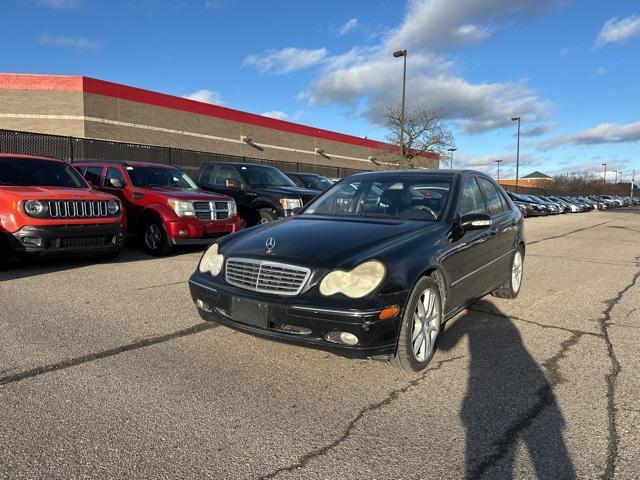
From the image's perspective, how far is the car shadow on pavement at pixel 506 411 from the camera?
258cm

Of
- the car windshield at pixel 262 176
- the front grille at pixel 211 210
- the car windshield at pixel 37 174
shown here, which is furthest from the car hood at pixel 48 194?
the car windshield at pixel 262 176

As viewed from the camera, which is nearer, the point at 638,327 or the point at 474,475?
the point at 474,475

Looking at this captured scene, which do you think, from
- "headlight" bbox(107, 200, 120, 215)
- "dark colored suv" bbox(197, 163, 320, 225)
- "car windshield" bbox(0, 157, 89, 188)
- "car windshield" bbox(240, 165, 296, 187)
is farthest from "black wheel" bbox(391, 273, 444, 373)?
"car windshield" bbox(240, 165, 296, 187)

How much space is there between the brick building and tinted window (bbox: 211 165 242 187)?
22555 millimetres

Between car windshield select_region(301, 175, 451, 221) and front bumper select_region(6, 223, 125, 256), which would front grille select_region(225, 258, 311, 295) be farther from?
front bumper select_region(6, 223, 125, 256)

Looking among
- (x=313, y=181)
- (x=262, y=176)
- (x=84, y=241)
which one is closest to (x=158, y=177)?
(x=262, y=176)

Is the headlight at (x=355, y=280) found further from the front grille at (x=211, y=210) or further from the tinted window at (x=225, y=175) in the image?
the tinted window at (x=225, y=175)

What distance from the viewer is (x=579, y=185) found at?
10706cm

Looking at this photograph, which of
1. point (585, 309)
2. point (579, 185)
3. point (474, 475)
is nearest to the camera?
point (474, 475)

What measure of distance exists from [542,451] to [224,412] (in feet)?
5.98

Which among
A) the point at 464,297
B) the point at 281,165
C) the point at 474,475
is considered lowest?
the point at 474,475

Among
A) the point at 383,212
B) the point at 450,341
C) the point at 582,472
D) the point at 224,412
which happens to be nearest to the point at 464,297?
the point at 450,341

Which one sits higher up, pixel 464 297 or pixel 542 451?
pixel 464 297

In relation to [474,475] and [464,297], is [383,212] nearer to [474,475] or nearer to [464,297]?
[464,297]
